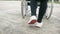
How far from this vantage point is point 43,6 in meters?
2.09

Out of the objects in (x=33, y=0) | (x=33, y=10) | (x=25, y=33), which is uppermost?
(x=33, y=0)

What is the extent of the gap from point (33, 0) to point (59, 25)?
63cm

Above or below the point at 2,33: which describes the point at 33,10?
above

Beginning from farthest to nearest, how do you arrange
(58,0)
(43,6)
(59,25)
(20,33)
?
(58,0) < (59,25) < (43,6) < (20,33)

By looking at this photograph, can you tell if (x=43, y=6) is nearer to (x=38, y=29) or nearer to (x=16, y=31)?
(x=38, y=29)

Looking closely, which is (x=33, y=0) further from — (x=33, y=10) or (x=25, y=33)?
(x=25, y=33)

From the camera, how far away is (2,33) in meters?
1.96

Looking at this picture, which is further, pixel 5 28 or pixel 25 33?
pixel 5 28

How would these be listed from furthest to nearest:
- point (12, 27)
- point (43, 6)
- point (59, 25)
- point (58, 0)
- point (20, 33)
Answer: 1. point (58, 0)
2. point (59, 25)
3. point (12, 27)
4. point (43, 6)
5. point (20, 33)

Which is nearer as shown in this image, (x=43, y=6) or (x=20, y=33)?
(x=20, y=33)

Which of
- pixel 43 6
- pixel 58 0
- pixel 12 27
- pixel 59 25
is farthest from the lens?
pixel 58 0

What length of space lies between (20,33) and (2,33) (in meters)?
0.22

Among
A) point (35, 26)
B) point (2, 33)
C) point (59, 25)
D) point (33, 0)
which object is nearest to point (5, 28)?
point (2, 33)

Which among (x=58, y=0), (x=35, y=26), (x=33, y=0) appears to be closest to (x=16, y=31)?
(x=35, y=26)
